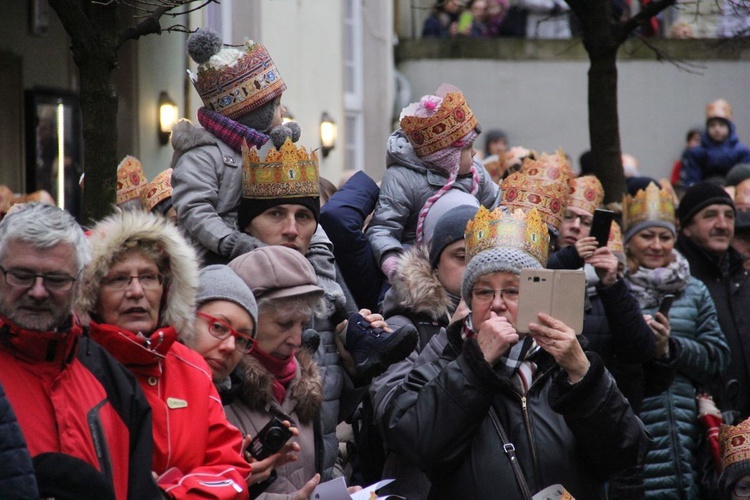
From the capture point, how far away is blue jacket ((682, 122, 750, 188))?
16750mm

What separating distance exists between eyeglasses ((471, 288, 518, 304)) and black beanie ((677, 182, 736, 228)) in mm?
4071

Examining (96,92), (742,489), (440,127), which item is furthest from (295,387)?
(742,489)

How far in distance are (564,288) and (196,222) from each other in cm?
181

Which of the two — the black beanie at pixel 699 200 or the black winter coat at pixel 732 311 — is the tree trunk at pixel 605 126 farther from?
the black winter coat at pixel 732 311

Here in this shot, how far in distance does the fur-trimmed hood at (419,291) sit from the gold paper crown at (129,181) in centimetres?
245

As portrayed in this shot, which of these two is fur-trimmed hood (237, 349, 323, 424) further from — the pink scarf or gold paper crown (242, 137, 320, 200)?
gold paper crown (242, 137, 320, 200)

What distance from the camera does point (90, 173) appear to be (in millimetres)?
6152

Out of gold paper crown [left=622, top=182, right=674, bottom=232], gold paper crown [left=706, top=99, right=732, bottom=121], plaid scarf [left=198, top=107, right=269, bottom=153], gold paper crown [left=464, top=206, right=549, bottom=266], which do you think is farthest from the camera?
gold paper crown [left=706, top=99, right=732, bottom=121]

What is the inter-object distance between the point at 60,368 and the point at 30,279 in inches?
11.2

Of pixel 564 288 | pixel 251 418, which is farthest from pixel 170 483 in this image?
pixel 564 288

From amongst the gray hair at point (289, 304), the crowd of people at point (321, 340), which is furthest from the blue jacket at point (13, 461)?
the gray hair at point (289, 304)

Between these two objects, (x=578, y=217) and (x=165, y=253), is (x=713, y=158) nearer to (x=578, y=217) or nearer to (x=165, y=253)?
(x=578, y=217)

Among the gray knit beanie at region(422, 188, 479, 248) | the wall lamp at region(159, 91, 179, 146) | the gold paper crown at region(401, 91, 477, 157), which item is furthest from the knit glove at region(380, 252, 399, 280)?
the wall lamp at region(159, 91, 179, 146)

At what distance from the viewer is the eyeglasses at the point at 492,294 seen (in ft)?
18.5
